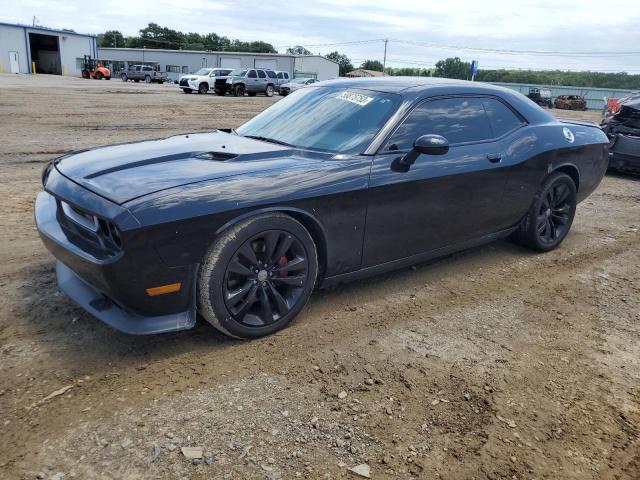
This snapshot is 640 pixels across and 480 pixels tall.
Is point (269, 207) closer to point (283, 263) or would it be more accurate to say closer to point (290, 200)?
point (290, 200)

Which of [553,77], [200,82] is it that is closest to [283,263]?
[200,82]

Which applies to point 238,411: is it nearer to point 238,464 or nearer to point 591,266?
point 238,464

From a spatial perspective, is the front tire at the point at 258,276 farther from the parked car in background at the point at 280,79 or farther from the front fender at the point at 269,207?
the parked car in background at the point at 280,79

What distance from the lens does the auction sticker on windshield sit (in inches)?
146

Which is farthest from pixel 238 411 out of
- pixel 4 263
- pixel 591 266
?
pixel 591 266

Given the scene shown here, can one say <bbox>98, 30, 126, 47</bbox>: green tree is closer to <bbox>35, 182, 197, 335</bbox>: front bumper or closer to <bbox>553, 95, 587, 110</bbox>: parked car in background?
<bbox>553, 95, 587, 110</bbox>: parked car in background

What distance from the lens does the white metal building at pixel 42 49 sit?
177 ft

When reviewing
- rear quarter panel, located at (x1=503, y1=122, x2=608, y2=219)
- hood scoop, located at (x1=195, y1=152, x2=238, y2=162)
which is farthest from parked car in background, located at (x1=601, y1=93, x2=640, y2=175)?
hood scoop, located at (x1=195, y1=152, x2=238, y2=162)

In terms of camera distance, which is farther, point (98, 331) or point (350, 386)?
point (98, 331)

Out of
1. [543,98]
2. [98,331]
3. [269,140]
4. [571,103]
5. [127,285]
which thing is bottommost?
[571,103]

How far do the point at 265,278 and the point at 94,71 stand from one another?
56451mm

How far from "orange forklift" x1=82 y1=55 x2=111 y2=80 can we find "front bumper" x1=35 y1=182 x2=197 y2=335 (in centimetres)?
5496

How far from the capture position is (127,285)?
2539 millimetres

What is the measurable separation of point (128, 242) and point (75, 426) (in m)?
0.85
